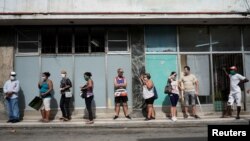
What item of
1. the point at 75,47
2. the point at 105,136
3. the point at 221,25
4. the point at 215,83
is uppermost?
the point at 221,25

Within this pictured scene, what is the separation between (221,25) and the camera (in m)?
14.6

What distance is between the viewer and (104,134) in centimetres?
1066

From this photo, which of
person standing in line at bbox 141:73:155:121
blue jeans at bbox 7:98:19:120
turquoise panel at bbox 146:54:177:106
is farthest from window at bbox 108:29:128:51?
blue jeans at bbox 7:98:19:120

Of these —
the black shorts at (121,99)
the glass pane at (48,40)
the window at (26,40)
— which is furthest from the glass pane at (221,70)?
the window at (26,40)

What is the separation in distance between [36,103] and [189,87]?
5830 mm

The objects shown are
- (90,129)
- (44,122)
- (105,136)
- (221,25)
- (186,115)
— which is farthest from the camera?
(221,25)

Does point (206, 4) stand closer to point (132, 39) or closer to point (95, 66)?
point (132, 39)

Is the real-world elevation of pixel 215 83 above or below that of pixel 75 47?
below

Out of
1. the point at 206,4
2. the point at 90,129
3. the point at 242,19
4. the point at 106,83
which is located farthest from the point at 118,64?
the point at 242,19

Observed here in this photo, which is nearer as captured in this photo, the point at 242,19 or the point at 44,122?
the point at 44,122

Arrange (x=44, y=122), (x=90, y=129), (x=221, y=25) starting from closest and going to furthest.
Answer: (x=90, y=129)
(x=44, y=122)
(x=221, y=25)

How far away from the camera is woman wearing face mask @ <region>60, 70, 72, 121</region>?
42.2ft

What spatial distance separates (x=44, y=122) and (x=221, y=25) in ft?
26.8

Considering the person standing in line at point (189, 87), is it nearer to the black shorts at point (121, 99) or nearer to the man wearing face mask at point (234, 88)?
the man wearing face mask at point (234, 88)
